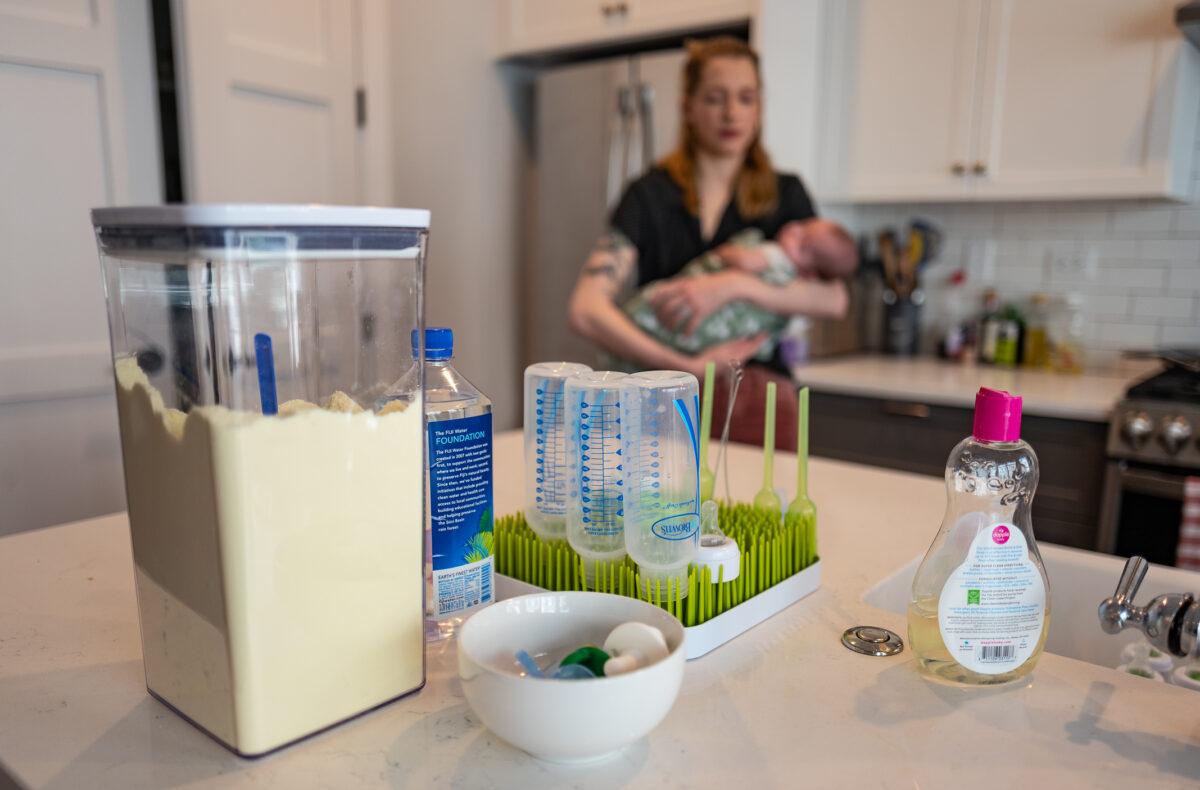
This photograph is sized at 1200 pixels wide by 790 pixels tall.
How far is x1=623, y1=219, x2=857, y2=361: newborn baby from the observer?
2195mm

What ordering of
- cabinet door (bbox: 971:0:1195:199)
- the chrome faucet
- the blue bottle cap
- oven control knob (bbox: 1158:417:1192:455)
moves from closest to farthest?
the chrome faucet < the blue bottle cap < oven control knob (bbox: 1158:417:1192:455) < cabinet door (bbox: 971:0:1195:199)

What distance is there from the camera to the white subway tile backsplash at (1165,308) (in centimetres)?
259

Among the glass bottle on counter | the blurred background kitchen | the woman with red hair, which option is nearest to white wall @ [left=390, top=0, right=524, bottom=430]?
the blurred background kitchen

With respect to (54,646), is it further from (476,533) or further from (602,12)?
(602,12)

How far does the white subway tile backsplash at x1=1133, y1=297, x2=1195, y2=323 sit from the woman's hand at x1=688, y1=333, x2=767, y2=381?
1306 millimetres

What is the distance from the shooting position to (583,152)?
2.83 metres

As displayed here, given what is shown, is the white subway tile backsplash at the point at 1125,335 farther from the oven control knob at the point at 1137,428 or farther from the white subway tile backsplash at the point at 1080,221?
the oven control knob at the point at 1137,428

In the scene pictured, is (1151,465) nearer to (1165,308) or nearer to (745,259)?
(1165,308)

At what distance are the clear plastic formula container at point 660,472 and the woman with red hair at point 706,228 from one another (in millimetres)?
1312

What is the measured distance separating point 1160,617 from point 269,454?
72 centimetres

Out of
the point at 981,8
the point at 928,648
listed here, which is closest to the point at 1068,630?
the point at 928,648

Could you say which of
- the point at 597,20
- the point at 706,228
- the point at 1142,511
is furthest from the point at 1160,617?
the point at 597,20

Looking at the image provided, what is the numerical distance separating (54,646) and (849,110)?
261 centimetres

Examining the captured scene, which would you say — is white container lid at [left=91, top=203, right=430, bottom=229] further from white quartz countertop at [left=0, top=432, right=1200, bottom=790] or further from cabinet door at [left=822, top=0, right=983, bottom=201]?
cabinet door at [left=822, top=0, right=983, bottom=201]
